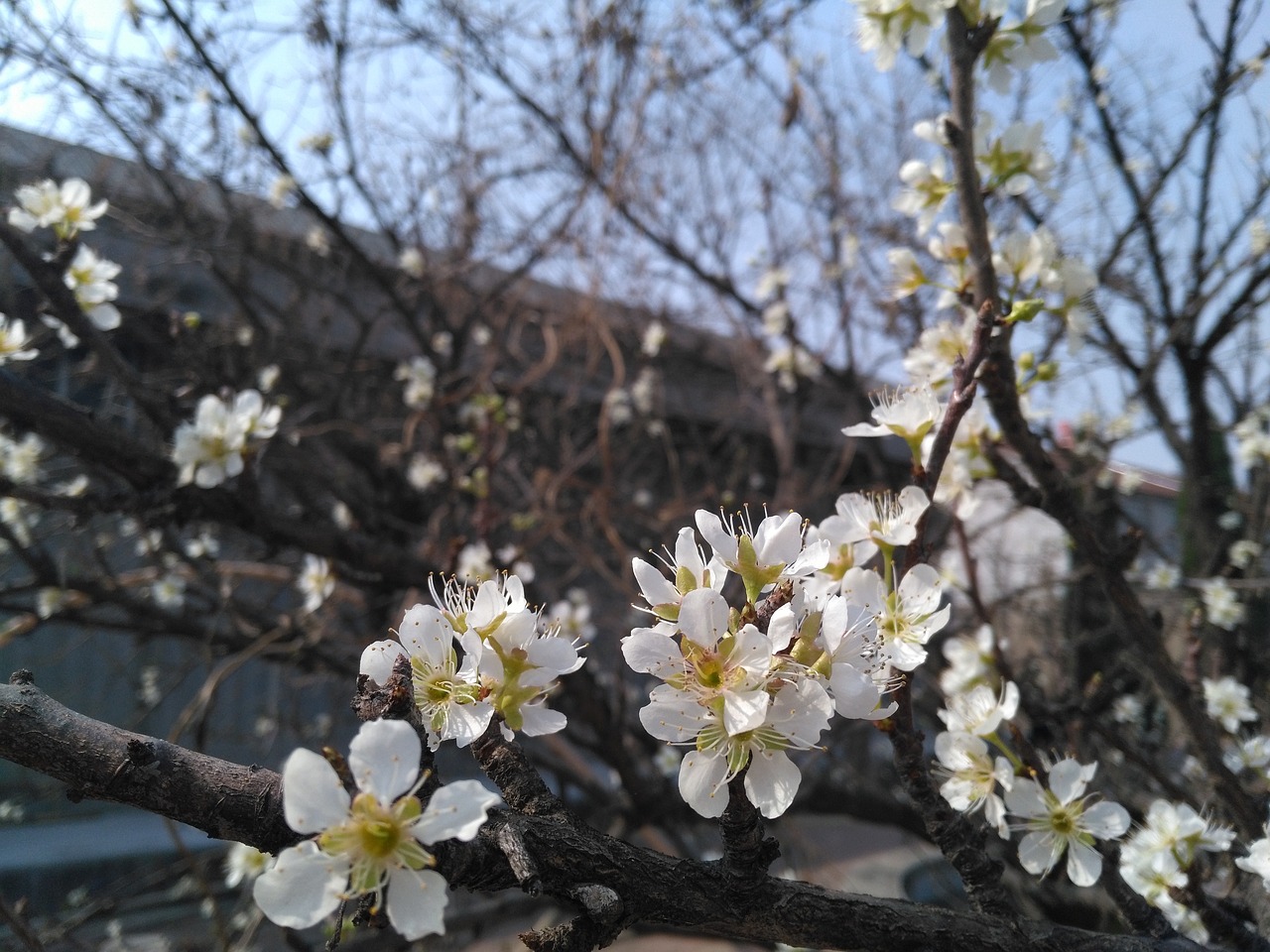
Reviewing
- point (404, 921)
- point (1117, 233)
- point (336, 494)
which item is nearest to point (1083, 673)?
point (1117, 233)

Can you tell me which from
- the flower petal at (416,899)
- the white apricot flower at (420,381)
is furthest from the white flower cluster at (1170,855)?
the white apricot flower at (420,381)

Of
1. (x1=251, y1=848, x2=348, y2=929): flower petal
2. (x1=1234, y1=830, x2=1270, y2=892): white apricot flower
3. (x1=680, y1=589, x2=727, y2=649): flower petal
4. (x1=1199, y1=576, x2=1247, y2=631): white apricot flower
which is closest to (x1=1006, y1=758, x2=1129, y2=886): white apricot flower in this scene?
(x1=1234, y1=830, x2=1270, y2=892): white apricot flower

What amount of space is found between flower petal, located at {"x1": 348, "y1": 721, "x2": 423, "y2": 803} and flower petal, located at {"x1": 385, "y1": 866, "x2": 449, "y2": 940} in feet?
0.21

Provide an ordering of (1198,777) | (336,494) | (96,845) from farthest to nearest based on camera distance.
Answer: (96,845) < (336,494) < (1198,777)

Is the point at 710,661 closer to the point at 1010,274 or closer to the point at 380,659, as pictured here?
the point at 380,659

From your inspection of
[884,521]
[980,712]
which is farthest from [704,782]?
[980,712]

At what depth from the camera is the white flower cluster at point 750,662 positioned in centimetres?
67

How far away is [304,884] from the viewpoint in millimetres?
604

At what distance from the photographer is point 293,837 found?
2.10 feet

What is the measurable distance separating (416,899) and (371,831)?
62 millimetres

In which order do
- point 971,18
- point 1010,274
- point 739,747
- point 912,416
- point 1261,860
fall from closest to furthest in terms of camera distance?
point 739,747 < point 1261,860 < point 912,416 < point 971,18 < point 1010,274

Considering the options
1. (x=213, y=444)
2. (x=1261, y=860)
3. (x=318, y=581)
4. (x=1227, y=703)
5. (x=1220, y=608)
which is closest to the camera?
(x=1261, y=860)

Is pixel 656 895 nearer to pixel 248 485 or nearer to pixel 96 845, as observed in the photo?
pixel 248 485

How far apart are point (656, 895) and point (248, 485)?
4.76 ft
